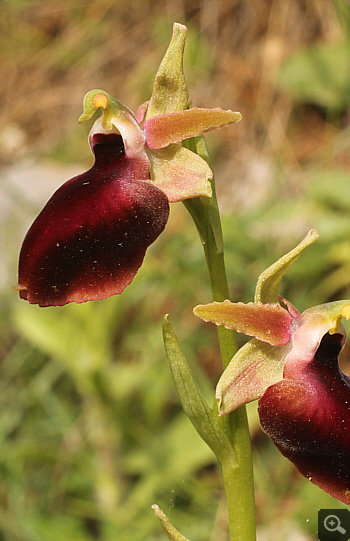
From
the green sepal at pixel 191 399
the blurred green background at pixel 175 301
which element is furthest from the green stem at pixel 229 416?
the blurred green background at pixel 175 301

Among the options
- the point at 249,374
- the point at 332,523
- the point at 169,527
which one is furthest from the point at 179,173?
the point at 332,523

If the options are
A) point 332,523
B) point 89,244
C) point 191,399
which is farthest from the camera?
point 332,523

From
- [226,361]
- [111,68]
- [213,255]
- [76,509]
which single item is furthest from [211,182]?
[111,68]

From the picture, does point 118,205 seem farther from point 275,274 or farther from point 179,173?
point 275,274

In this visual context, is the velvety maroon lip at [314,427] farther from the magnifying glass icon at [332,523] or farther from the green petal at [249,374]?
the magnifying glass icon at [332,523]

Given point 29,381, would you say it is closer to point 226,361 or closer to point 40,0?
point 226,361

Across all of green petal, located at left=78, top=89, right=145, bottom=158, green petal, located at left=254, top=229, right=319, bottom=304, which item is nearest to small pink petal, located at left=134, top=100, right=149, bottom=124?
green petal, located at left=78, top=89, right=145, bottom=158

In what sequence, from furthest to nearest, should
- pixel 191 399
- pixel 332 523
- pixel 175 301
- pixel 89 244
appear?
pixel 175 301 → pixel 332 523 → pixel 191 399 → pixel 89 244

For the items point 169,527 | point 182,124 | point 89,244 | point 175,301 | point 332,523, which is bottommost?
point 175,301
